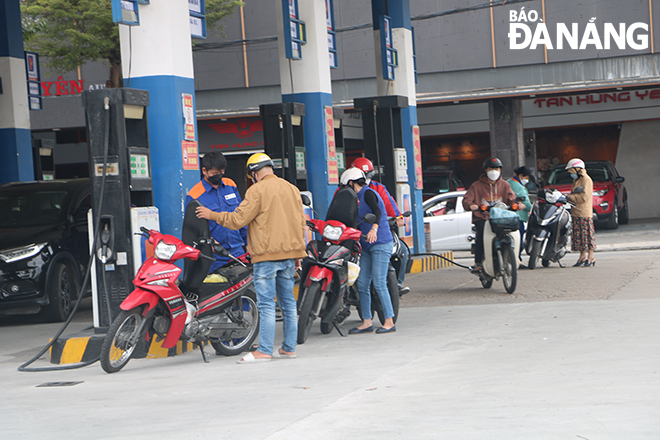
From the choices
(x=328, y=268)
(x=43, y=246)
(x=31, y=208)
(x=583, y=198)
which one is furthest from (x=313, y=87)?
(x=328, y=268)

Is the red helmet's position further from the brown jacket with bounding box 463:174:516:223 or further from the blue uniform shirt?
the brown jacket with bounding box 463:174:516:223

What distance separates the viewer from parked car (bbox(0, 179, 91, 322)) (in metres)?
10.3

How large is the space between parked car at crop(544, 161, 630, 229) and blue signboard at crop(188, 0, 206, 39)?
1331cm

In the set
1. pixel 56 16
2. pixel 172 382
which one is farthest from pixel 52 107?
pixel 172 382

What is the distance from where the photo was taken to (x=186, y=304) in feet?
23.9

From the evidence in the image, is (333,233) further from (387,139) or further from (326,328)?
(387,139)

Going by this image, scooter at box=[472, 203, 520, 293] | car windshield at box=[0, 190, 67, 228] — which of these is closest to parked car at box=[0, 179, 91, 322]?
car windshield at box=[0, 190, 67, 228]

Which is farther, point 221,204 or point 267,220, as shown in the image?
point 221,204

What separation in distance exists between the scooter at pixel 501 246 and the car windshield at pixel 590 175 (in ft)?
36.4

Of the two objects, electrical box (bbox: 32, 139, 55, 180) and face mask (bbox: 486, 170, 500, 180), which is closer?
face mask (bbox: 486, 170, 500, 180)

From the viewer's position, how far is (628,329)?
767cm

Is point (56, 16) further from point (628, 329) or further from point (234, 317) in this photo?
point (628, 329)

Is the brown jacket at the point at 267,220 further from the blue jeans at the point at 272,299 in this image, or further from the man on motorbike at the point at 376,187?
the man on motorbike at the point at 376,187

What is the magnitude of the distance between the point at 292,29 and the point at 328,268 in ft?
19.4
